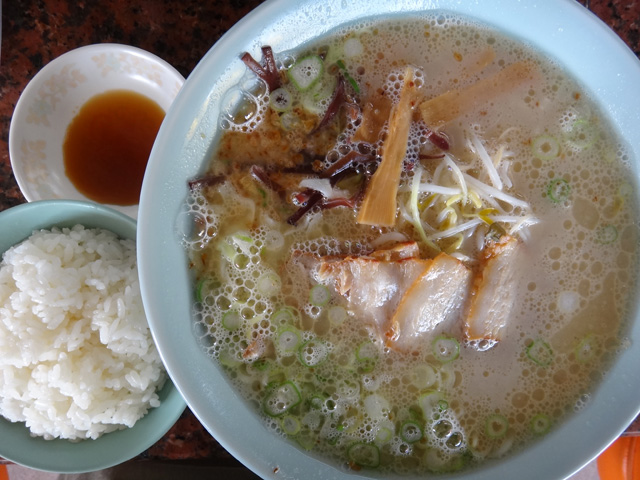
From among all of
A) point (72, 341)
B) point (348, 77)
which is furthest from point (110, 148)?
point (348, 77)

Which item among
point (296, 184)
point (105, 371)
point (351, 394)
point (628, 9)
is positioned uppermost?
point (628, 9)

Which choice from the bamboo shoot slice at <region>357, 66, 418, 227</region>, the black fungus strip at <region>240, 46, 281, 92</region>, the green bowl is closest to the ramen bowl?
the black fungus strip at <region>240, 46, 281, 92</region>

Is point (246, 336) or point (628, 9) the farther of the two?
point (628, 9)

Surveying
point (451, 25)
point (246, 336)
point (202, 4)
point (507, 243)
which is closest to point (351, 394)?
point (246, 336)

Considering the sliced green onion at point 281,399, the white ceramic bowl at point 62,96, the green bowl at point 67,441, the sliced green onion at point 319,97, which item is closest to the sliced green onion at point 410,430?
the sliced green onion at point 281,399

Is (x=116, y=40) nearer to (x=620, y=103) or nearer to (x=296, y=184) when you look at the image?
(x=296, y=184)

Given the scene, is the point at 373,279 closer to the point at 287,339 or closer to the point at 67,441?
the point at 287,339

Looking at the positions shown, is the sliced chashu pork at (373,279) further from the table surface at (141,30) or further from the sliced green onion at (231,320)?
the table surface at (141,30)
